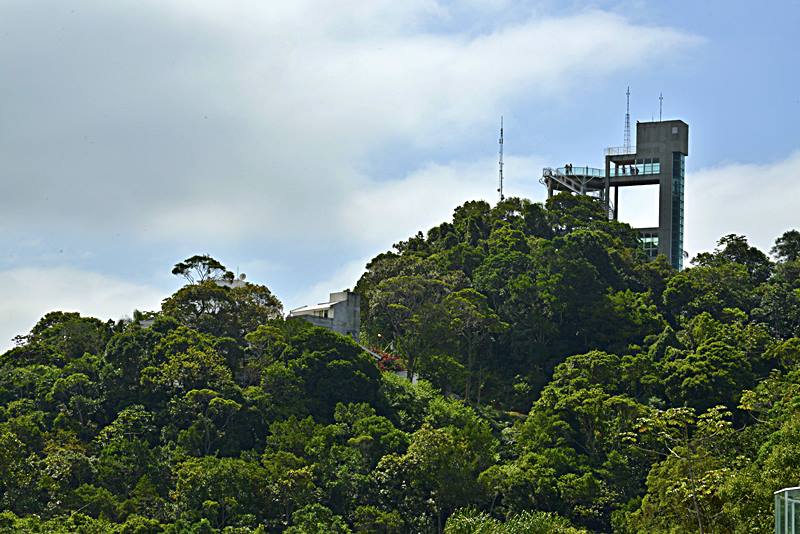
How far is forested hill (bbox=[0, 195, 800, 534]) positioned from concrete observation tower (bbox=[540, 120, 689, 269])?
12.4 feet

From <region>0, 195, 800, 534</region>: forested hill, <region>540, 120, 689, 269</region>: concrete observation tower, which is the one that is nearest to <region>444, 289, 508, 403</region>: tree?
<region>0, 195, 800, 534</region>: forested hill

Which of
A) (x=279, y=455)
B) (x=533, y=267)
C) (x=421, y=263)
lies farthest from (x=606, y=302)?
(x=279, y=455)

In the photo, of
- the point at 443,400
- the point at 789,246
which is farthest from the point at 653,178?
the point at 443,400

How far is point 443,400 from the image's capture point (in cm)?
5675

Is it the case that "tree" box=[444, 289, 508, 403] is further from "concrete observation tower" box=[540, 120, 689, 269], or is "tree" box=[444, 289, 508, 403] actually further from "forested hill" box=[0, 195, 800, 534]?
"concrete observation tower" box=[540, 120, 689, 269]

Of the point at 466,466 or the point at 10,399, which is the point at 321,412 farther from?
the point at 10,399

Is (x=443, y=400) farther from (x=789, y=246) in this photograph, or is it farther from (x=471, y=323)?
(x=789, y=246)

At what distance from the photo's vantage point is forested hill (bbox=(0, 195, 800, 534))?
46.5 m

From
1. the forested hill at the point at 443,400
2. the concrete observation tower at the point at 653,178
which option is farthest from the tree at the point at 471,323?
the concrete observation tower at the point at 653,178

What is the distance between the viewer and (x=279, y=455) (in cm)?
4994

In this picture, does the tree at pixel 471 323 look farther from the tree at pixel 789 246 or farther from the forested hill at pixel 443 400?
the tree at pixel 789 246

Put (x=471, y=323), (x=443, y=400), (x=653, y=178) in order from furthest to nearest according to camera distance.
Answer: (x=653, y=178) → (x=471, y=323) → (x=443, y=400)

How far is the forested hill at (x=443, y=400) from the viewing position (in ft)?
153

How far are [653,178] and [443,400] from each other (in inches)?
919
